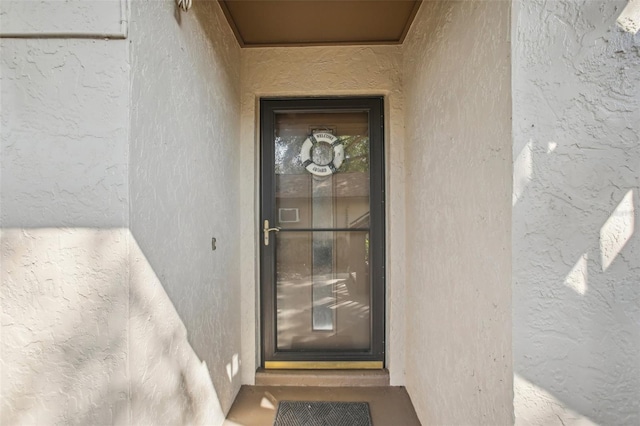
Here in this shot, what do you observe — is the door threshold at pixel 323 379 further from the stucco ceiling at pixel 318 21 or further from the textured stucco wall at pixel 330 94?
the stucco ceiling at pixel 318 21

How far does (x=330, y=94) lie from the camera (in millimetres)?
2195

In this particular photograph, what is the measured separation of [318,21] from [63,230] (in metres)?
1.81

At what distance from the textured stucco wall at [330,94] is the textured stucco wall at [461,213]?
223mm

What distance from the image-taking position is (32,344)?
94 centimetres

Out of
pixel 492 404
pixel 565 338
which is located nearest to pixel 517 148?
pixel 565 338

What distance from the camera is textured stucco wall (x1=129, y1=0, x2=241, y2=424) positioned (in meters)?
1.02

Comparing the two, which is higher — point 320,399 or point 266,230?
point 266,230

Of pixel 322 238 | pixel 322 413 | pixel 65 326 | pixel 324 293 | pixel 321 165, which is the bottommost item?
pixel 322 413

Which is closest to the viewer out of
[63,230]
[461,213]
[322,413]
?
[63,230]

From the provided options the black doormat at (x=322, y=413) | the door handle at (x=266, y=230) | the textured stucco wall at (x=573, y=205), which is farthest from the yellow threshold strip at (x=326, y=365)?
the textured stucco wall at (x=573, y=205)

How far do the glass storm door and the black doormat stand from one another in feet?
1.22

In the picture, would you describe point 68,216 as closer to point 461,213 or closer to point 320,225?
point 461,213

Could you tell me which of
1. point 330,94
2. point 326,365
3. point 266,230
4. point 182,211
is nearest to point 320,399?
point 326,365

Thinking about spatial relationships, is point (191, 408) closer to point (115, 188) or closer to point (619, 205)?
point (115, 188)
